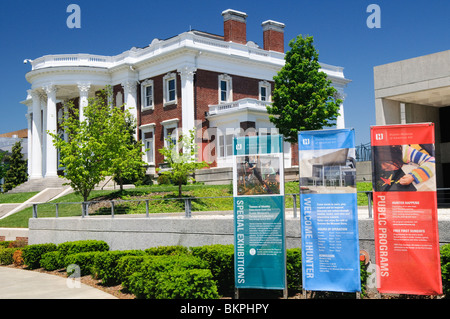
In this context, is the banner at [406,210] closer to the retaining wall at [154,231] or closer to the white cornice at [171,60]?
the retaining wall at [154,231]

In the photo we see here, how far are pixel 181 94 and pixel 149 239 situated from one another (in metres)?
23.6

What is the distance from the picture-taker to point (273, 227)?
10.6m

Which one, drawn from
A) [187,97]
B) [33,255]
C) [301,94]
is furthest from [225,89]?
[33,255]

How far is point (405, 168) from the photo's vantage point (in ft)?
31.9

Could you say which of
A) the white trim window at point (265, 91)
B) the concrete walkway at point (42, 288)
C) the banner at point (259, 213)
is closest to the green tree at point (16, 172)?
the white trim window at point (265, 91)

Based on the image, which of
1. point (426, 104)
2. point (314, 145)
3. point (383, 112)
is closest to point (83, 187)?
point (383, 112)

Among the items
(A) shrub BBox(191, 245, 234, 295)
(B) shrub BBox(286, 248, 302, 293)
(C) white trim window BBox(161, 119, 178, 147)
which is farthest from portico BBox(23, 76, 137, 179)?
(B) shrub BBox(286, 248, 302, 293)

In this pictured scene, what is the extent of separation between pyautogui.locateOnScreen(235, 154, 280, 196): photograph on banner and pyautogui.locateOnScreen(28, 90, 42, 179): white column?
40.6m

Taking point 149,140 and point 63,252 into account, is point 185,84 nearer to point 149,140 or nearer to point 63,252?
point 149,140

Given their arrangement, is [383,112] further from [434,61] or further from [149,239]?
[149,239]

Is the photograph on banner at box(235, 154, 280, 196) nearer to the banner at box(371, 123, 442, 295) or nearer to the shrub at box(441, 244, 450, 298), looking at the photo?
the banner at box(371, 123, 442, 295)

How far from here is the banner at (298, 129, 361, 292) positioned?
9.88m

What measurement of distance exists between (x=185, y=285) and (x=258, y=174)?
271cm

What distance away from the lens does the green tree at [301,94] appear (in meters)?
34.1
